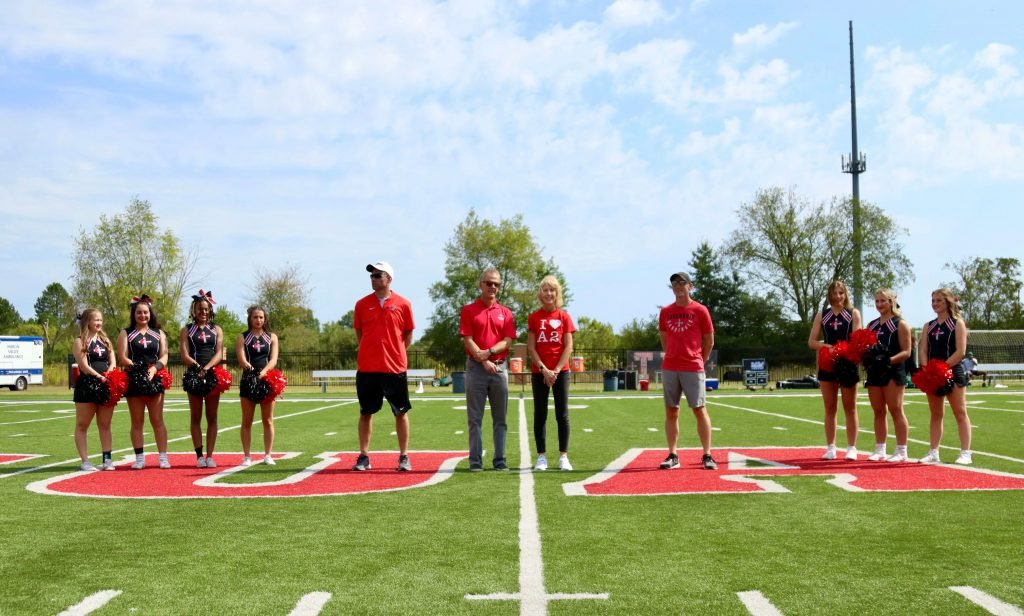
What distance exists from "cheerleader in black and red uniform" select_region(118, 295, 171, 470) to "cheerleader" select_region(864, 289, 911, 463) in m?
7.04

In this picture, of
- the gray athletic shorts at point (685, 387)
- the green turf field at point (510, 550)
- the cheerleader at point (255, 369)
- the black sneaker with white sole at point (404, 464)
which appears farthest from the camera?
the cheerleader at point (255, 369)

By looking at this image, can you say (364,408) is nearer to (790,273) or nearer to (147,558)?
(147,558)

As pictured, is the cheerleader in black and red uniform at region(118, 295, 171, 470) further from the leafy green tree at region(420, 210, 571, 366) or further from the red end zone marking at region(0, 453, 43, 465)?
the leafy green tree at region(420, 210, 571, 366)

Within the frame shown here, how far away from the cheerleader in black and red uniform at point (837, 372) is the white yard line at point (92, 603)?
6999mm

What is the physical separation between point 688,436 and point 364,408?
554 cm

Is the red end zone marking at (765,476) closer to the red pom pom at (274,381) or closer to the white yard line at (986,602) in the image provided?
the white yard line at (986,602)

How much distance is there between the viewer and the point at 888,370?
897 centimetres

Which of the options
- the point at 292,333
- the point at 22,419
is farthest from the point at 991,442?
the point at 292,333

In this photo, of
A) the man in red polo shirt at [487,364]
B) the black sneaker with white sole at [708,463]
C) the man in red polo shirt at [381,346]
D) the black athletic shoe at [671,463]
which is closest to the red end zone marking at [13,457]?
the man in red polo shirt at [381,346]

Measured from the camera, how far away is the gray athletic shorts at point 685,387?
8.46 metres

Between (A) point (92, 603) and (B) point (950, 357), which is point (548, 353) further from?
(A) point (92, 603)

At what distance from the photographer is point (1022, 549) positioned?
482 cm

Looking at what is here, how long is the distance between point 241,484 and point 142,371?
2031 mm

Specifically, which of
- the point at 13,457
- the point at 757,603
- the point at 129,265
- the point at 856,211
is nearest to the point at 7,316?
the point at 129,265
